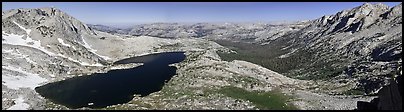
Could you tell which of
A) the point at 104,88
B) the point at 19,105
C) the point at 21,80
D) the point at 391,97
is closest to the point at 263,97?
the point at 104,88

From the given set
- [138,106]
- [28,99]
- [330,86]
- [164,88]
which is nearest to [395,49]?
[330,86]

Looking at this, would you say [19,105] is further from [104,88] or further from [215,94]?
[215,94]

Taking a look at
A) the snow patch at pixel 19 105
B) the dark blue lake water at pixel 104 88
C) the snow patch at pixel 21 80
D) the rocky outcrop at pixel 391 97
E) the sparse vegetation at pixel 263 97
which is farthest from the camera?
the snow patch at pixel 21 80

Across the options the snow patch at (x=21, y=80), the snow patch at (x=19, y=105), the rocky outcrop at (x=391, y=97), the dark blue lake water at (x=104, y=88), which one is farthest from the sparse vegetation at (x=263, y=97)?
the snow patch at (x=21, y=80)

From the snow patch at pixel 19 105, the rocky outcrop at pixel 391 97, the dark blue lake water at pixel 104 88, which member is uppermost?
the rocky outcrop at pixel 391 97

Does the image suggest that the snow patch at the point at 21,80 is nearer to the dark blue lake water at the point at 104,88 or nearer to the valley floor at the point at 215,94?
the valley floor at the point at 215,94

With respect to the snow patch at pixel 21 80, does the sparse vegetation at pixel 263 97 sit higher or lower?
lower

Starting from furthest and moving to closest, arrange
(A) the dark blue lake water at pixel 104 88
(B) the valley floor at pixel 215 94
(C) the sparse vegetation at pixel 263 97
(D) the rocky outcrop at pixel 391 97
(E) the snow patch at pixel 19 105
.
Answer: (A) the dark blue lake water at pixel 104 88, (B) the valley floor at pixel 215 94, (C) the sparse vegetation at pixel 263 97, (E) the snow patch at pixel 19 105, (D) the rocky outcrop at pixel 391 97

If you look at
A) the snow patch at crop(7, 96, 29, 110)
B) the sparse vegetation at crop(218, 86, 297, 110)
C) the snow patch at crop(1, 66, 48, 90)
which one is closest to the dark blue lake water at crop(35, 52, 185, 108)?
the snow patch at crop(1, 66, 48, 90)

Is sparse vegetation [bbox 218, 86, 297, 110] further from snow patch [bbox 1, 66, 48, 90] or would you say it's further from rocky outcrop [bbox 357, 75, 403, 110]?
snow patch [bbox 1, 66, 48, 90]
